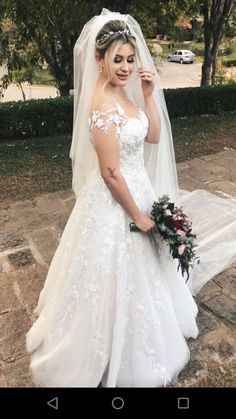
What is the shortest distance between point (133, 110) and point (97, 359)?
1.78 m

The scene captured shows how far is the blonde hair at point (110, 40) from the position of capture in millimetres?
2545

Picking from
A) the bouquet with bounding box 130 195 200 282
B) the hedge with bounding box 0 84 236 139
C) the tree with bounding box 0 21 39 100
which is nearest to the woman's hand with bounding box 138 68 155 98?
the bouquet with bounding box 130 195 200 282

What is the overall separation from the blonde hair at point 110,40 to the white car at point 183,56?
136ft

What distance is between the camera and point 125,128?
102 inches

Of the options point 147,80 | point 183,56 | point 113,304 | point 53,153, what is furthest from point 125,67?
point 183,56

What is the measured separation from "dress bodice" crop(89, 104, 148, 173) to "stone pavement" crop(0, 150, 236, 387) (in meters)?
1.68

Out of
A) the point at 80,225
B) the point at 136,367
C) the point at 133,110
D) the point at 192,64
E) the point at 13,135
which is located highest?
the point at 133,110

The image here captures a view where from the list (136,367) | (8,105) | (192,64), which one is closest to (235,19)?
(8,105)

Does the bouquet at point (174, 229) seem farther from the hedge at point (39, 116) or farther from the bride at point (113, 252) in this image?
the hedge at point (39, 116)

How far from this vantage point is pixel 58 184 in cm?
661

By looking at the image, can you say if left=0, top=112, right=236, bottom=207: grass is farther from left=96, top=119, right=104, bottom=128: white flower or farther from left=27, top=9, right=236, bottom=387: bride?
left=96, top=119, right=104, bottom=128: white flower

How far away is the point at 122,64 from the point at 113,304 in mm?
1637

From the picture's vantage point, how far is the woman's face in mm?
2574
